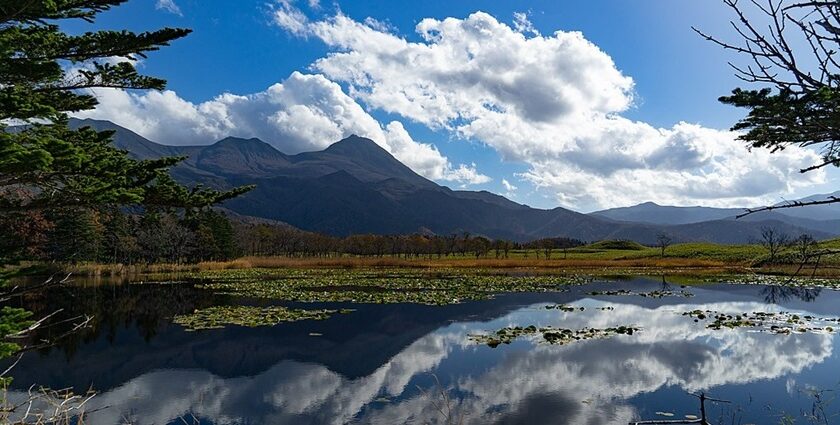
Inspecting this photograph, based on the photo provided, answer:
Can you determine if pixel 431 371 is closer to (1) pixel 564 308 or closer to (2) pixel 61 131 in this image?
(2) pixel 61 131

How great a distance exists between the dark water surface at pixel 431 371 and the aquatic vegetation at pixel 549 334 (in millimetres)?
673

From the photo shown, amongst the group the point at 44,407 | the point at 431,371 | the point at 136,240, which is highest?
the point at 136,240

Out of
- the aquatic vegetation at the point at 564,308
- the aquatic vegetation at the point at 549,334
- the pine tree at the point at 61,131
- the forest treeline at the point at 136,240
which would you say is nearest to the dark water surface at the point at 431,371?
the aquatic vegetation at the point at 549,334

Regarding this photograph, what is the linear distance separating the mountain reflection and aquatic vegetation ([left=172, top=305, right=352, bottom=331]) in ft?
27.8

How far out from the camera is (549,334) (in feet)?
81.2

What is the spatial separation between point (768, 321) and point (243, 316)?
33.5 m

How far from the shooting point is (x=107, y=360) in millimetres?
21891

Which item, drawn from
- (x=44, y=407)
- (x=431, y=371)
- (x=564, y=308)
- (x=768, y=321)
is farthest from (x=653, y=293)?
(x=44, y=407)

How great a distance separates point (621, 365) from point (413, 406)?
9880 millimetres

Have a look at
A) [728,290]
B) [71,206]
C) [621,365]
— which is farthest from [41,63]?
[728,290]

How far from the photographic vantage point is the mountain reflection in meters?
14.8

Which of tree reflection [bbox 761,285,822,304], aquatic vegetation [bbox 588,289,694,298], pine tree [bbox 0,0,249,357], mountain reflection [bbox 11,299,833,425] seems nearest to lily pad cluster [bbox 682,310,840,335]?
mountain reflection [bbox 11,299,833,425]

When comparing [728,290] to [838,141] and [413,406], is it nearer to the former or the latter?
[413,406]

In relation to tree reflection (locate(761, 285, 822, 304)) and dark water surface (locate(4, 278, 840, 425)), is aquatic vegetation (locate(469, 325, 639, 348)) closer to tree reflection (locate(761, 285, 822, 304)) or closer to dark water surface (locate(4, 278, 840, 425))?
dark water surface (locate(4, 278, 840, 425))
